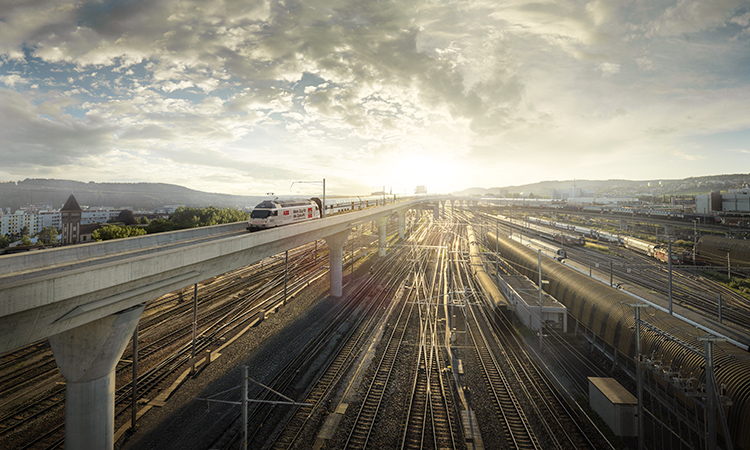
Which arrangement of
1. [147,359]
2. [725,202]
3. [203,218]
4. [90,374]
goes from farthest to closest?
1. [725,202]
2. [203,218]
3. [147,359]
4. [90,374]

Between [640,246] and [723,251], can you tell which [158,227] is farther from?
[723,251]

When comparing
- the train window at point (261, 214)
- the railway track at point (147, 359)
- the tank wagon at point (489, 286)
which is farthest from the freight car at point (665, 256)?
the train window at point (261, 214)

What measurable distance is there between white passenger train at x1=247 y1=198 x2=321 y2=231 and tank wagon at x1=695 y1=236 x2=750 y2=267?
49752mm

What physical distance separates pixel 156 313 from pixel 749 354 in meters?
42.4

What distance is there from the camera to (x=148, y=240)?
17516mm

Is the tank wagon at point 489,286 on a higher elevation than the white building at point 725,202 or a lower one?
lower

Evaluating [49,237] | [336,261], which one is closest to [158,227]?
[336,261]

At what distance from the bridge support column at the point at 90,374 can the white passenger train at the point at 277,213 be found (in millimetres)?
10697

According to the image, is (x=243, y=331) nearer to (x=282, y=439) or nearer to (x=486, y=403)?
(x=282, y=439)

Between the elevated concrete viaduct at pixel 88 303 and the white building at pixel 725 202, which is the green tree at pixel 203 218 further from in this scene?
the white building at pixel 725 202

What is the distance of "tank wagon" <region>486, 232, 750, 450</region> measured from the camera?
39.3 feet

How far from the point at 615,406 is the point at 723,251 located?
41138mm

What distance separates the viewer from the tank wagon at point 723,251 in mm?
34281

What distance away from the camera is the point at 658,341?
16031 millimetres
